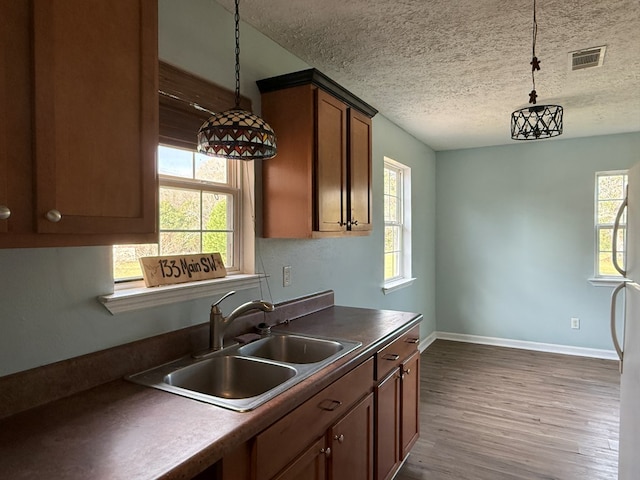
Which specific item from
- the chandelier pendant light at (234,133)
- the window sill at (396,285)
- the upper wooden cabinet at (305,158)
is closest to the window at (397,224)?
the window sill at (396,285)

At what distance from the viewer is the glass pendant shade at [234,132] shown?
1491 millimetres

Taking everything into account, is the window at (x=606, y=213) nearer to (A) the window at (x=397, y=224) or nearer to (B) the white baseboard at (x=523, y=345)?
(B) the white baseboard at (x=523, y=345)

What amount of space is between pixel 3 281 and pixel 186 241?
78 centimetres

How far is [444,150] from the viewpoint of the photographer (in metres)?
5.42

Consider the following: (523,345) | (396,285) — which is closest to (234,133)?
(396,285)

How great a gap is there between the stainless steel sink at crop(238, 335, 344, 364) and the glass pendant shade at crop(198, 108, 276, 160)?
2.88 feet

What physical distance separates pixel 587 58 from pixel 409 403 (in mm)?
2369

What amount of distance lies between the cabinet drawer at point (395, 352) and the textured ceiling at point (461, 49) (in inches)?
65.6

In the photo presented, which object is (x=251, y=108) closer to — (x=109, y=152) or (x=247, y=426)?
(x=109, y=152)

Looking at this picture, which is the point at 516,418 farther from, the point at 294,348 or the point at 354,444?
the point at 294,348

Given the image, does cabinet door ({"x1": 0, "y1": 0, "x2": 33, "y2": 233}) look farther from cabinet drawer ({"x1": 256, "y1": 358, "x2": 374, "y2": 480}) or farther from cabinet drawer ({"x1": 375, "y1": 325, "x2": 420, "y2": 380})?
cabinet drawer ({"x1": 375, "y1": 325, "x2": 420, "y2": 380})

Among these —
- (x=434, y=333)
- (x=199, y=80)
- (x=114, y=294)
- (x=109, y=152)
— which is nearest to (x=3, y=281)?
(x=114, y=294)

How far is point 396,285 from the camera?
4090 millimetres

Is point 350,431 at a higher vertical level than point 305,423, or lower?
lower
